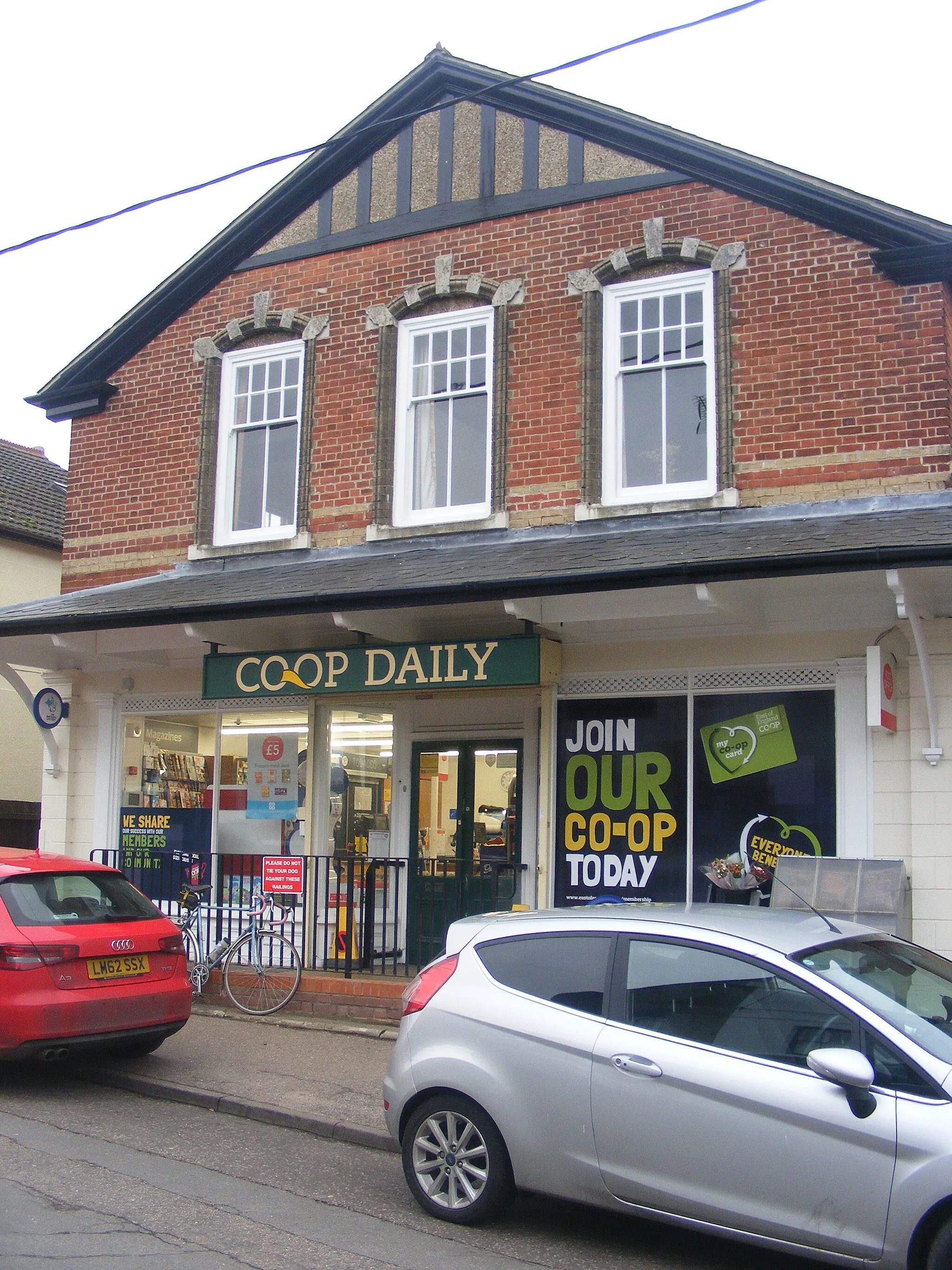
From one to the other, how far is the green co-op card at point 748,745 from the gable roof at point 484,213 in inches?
153

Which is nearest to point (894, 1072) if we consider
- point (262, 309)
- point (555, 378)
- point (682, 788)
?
point (682, 788)

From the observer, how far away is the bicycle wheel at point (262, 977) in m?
10.8

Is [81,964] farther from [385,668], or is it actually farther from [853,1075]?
[853,1075]

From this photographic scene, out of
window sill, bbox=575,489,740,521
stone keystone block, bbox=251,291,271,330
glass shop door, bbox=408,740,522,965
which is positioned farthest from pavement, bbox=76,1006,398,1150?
stone keystone block, bbox=251,291,271,330

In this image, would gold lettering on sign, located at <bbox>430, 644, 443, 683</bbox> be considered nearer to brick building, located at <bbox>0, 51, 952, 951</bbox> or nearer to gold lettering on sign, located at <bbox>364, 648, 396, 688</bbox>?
brick building, located at <bbox>0, 51, 952, 951</bbox>

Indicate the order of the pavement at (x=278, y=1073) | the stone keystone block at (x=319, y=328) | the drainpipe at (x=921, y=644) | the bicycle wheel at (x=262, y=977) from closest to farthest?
1. the pavement at (x=278, y=1073)
2. the drainpipe at (x=921, y=644)
3. the bicycle wheel at (x=262, y=977)
4. the stone keystone block at (x=319, y=328)

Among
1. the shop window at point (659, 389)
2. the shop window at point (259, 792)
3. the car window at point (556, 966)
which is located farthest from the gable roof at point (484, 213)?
the car window at point (556, 966)

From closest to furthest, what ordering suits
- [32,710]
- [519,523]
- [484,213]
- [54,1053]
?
[54,1053] → [519,523] → [484,213] → [32,710]

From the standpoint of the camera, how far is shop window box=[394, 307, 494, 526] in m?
12.2

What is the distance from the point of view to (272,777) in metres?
12.5

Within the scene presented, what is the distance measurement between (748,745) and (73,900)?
17.4 feet

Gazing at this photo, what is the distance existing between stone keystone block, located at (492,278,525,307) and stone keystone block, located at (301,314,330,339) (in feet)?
6.30

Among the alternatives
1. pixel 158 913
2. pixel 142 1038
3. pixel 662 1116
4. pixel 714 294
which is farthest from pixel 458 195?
pixel 662 1116

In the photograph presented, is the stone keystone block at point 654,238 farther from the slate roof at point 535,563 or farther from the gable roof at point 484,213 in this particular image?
the slate roof at point 535,563
